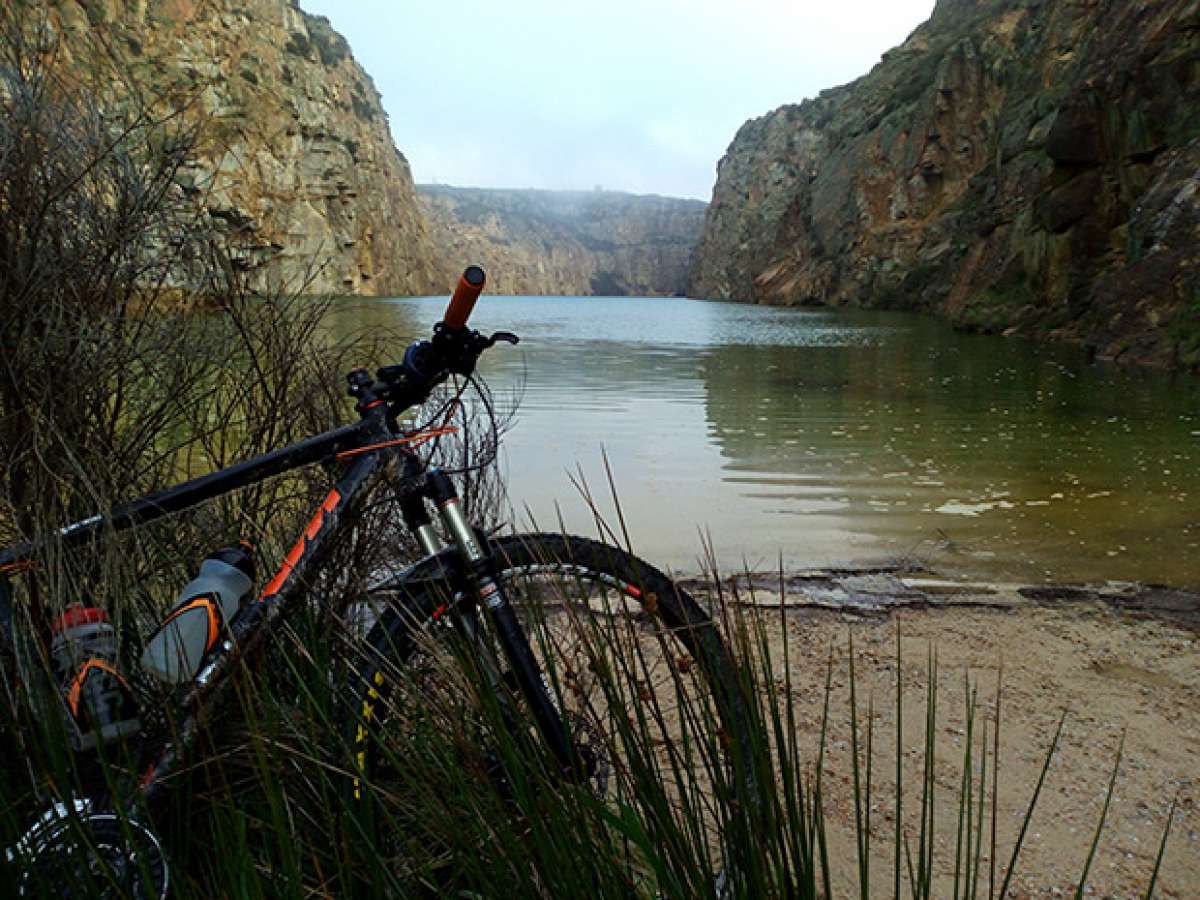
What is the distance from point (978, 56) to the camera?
5138cm

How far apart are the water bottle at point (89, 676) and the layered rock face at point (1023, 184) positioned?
17.6m

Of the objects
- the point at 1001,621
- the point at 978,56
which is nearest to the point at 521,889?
the point at 1001,621

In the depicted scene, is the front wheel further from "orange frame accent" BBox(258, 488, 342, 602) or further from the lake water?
the lake water

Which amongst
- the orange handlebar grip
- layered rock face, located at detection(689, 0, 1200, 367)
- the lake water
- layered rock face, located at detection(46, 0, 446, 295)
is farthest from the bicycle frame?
layered rock face, located at detection(46, 0, 446, 295)

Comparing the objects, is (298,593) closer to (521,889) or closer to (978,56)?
(521,889)

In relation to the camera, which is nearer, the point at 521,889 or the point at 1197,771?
the point at 521,889

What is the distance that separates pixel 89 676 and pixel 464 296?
0.96 meters

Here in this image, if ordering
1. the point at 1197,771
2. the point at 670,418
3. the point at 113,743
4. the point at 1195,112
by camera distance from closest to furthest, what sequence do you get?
Answer: the point at 113,743, the point at 1197,771, the point at 670,418, the point at 1195,112

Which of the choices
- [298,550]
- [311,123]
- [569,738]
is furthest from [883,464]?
[311,123]

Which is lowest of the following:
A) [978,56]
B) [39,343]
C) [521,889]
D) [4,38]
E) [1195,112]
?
[521,889]

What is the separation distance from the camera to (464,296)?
1.85 m

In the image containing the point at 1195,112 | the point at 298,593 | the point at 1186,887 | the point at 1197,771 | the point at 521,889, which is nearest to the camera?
the point at 521,889

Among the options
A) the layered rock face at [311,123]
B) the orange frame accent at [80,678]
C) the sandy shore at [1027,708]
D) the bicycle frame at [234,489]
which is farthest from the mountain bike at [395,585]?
the layered rock face at [311,123]

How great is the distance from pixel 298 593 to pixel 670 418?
10157 mm
